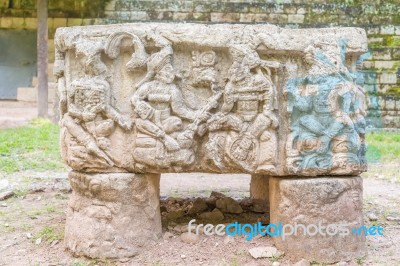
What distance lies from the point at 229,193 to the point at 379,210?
1.46 m

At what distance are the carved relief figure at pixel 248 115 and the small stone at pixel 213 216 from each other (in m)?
0.90

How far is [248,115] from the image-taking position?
350 centimetres

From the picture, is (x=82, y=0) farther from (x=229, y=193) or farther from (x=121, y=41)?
(x=121, y=41)

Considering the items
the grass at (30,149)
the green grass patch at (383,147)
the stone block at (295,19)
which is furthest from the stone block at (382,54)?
the grass at (30,149)

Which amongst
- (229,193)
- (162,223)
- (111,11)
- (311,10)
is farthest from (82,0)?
(162,223)

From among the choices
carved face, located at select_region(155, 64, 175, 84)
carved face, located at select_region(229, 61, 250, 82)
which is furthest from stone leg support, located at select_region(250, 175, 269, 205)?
carved face, located at select_region(155, 64, 175, 84)

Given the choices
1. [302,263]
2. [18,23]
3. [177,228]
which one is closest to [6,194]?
[177,228]

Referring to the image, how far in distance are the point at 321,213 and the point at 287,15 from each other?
891 centimetres

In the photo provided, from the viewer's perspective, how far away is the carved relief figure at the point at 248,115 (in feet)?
11.4

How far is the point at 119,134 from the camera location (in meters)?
3.60

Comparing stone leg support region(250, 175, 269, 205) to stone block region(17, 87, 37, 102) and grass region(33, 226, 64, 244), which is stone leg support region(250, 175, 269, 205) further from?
stone block region(17, 87, 37, 102)

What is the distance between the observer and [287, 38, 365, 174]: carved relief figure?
11.4ft

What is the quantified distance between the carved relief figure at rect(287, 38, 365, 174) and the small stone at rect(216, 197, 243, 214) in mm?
1127
